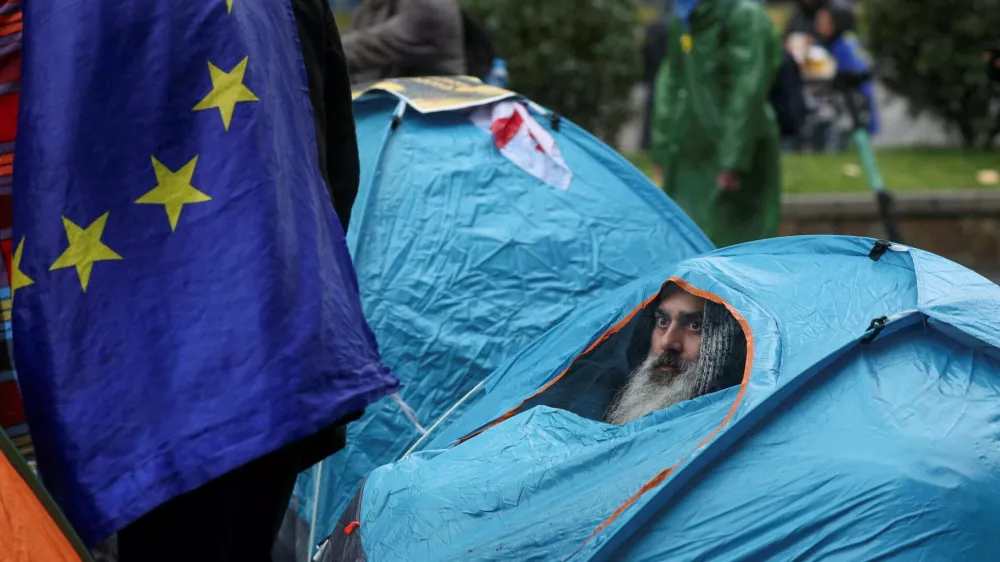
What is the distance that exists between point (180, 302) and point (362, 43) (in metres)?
2.85

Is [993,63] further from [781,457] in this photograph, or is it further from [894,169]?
[781,457]

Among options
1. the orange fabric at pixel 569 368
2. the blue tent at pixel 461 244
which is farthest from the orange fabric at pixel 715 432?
the blue tent at pixel 461 244

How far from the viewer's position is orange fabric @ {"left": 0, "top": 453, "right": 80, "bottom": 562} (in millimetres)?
2018

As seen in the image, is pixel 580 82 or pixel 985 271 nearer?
pixel 985 271

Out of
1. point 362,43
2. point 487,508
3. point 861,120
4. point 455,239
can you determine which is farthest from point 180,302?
point 861,120

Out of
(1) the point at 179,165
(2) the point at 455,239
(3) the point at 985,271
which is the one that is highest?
(1) the point at 179,165

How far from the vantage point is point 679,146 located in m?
6.37

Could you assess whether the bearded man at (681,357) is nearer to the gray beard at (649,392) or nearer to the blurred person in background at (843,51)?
the gray beard at (649,392)

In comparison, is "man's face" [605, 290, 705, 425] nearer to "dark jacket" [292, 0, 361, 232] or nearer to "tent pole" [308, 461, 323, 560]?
"dark jacket" [292, 0, 361, 232]

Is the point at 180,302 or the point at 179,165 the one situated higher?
the point at 179,165

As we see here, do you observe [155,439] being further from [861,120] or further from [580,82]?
[580,82]

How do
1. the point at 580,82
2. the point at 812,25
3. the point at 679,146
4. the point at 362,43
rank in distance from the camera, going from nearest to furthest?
the point at 362,43 < the point at 679,146 < the point at 580,82 < the point at 812,25

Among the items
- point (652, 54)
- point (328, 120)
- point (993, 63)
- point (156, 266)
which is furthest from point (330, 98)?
point (652, 54)

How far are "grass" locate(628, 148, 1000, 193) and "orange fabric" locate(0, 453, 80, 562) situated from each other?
22.2 feet
